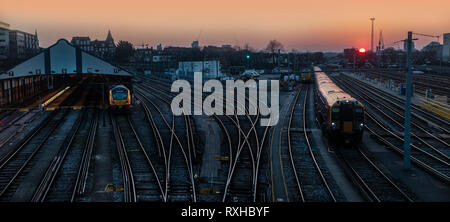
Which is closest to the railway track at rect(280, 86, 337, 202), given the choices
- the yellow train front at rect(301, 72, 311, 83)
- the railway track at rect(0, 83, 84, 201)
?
the railway track at rect(0, 83, 84, 201)

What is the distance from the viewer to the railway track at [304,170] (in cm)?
1326

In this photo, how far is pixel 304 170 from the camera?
1630 centimetres

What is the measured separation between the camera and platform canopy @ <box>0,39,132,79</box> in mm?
36584

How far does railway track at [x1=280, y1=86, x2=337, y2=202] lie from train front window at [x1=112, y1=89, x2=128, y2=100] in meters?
13.4

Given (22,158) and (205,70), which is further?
(205,70)

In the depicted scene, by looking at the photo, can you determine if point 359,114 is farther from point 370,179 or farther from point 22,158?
point 22,158

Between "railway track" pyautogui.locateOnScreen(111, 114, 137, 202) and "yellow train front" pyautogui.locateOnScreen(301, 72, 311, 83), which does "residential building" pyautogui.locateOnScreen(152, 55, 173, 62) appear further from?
"railway track" pyautogui.locateOnScreen(111, 114, 137, 202)

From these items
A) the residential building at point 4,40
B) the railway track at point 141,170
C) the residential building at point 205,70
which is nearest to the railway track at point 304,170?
the railway track at point 141,170

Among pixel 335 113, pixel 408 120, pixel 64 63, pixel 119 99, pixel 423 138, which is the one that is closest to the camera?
pixel 408 120

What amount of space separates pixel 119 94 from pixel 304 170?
19936 mm

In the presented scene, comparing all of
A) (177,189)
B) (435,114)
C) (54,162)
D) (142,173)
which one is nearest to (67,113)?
(54,162)

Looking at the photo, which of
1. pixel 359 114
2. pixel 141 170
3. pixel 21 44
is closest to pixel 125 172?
pixel 141 170

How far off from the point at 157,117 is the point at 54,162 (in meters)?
13.1
